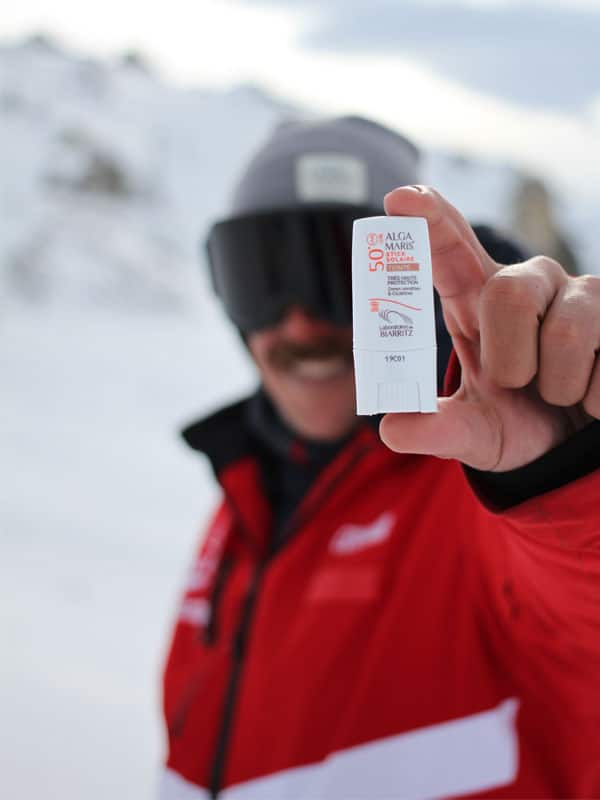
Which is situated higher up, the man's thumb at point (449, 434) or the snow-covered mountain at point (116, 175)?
the man's thumb at point (449, 434)

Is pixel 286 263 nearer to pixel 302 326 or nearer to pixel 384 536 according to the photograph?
pixel 302 326

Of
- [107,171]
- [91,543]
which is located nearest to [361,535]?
[91,543]

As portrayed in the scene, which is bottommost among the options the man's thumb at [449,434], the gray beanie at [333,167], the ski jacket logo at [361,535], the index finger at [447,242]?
the ski jacket logo at [361,535]

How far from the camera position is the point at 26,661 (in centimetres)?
271

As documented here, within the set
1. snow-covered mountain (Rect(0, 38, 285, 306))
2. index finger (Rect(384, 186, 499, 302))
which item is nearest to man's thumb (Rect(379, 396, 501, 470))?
index finger (Rect(384, 186, 499, 302))

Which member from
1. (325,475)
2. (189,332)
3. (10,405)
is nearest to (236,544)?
(325,475)

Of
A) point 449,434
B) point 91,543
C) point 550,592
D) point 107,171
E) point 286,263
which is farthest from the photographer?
point 107,171

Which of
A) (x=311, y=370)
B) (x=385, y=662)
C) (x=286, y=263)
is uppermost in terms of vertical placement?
(x=286, y=263)

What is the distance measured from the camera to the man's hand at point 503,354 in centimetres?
70

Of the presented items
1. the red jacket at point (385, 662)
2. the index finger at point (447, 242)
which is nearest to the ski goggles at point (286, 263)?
the red jacket at point (385, 662)

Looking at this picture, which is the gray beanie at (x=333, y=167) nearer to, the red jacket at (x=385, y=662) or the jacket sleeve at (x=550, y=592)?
the red jacket at (x=385, y=662)

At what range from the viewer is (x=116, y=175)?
11.4 meters

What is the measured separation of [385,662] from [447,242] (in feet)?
2.66

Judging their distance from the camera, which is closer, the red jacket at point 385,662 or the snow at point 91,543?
the red jacket at point 385,662
